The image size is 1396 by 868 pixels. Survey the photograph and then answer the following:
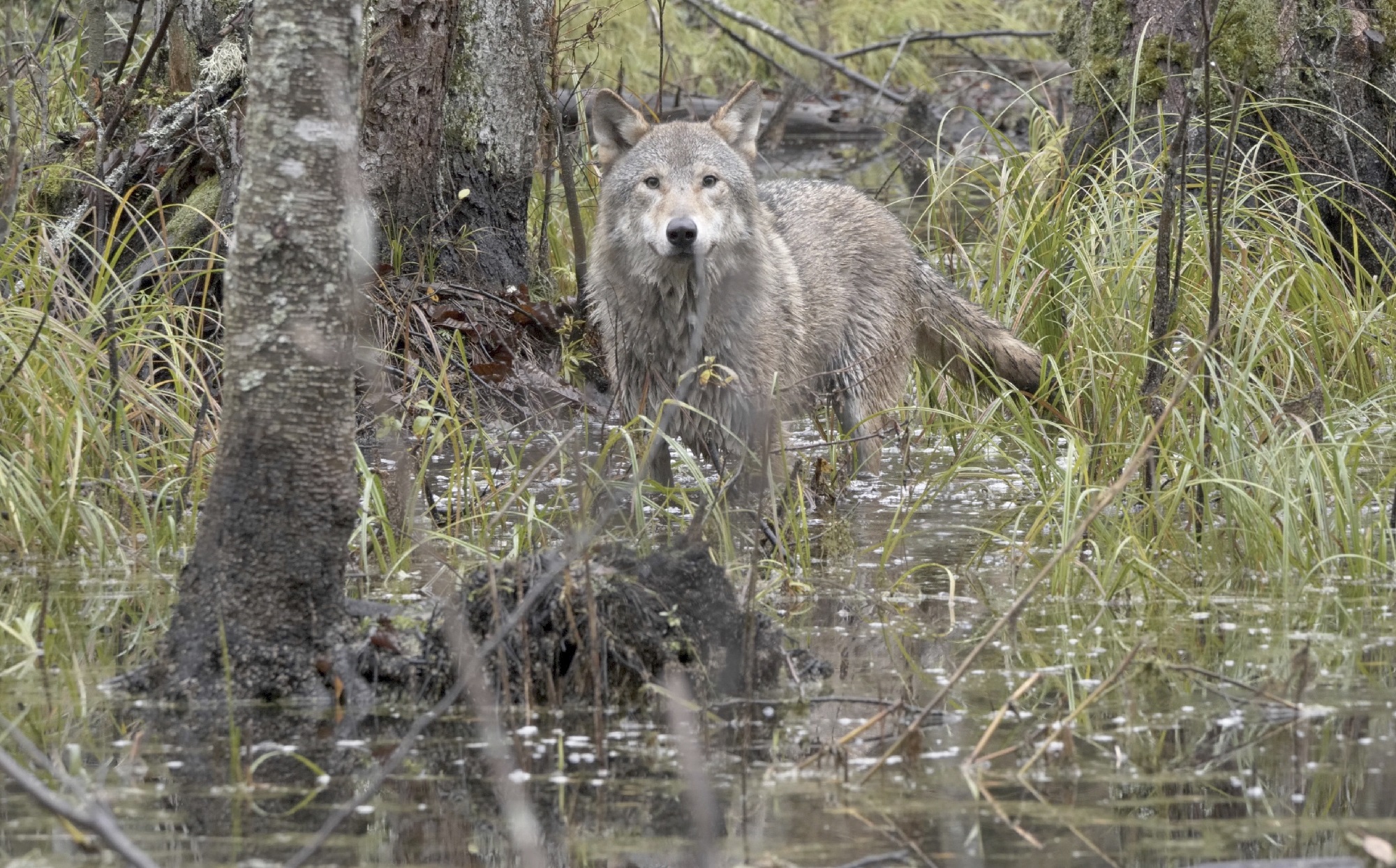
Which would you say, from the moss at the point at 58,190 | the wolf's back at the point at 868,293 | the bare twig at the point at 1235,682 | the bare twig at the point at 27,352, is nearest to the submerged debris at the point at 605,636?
the bare twig at the point at 1235,682

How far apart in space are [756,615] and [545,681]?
1.93 ft

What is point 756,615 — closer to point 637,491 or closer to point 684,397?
point 637,491

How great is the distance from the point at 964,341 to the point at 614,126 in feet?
6.21

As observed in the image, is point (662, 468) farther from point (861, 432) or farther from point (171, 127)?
point (171, 127)

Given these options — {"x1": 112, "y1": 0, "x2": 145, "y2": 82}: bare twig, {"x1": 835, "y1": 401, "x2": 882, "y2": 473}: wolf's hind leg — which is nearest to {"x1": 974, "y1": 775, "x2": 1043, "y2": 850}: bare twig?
{"x1": 835, "y1": 401, "x2": 882, "y2": 473}: wolf's hind leg

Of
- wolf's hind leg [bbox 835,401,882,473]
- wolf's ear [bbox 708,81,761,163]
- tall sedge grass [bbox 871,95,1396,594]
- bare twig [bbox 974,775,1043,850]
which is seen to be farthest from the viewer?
wolf's hind leg [bbox 835,401,882,473]

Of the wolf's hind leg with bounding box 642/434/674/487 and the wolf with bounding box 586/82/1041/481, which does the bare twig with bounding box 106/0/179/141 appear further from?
the wolf's hind leg with bounding box 642/434/674/487

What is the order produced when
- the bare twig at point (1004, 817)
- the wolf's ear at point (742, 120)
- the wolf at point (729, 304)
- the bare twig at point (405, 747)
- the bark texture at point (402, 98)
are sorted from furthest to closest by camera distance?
the bark texture at point (402, 98), the wolf's ear at point (742, 120), the wolf at point (729, 304), the bare twig at point (1004, 817), the bare twig at point (405, 747)

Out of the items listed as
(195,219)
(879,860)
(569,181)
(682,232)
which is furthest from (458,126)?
(879,860)

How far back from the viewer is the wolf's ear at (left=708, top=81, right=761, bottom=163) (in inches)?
251

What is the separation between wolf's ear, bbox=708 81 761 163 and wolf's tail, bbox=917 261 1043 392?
1.20 metres

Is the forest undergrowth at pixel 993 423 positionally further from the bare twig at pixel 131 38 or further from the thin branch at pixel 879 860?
the thin branch at pixel 879 860

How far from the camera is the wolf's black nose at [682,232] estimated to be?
18.4 feet

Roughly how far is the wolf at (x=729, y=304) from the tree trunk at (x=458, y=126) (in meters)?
1.02
